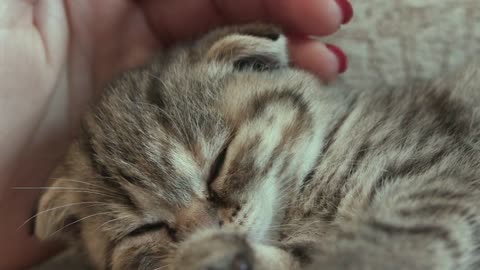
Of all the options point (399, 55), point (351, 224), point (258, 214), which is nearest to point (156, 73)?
point (258, 214)

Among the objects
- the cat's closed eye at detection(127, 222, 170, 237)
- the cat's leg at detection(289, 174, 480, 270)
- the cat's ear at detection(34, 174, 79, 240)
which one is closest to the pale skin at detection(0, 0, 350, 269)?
the cat's ear at detection(34, 174, 79, 240)

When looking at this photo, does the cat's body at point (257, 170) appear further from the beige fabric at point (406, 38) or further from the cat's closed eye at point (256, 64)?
the beige fabric at point (406, 38)

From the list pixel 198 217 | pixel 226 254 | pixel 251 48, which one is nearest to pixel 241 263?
pixel 226 254

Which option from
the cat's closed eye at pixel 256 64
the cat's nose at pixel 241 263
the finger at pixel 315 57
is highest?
the finger at pixel 315 57

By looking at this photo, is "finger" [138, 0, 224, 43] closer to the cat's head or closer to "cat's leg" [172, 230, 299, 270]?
the cat's head

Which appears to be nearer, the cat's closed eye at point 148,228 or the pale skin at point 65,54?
the cat's closed eye at point 148,228

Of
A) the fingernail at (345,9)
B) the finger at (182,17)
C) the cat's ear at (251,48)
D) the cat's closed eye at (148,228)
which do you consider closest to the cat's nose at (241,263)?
the cat's closed eye at (148,228)

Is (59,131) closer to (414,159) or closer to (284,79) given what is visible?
(284,79)
